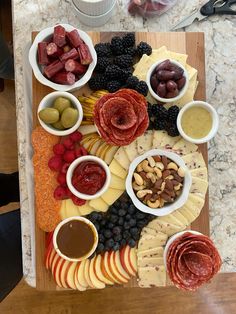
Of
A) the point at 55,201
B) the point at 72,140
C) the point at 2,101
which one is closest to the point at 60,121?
the point at 72,140

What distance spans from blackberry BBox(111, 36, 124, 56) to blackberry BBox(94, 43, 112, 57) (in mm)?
13

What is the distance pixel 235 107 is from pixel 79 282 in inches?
23.9

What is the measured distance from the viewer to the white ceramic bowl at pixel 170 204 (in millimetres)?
1082

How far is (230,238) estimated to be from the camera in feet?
3.96

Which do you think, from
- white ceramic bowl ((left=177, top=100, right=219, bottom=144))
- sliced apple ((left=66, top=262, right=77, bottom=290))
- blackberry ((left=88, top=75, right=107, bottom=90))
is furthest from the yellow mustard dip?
sliced apple ((left=66, top=262, right=77, bottom=290))

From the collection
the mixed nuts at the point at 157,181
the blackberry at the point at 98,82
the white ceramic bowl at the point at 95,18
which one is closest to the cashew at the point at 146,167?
the mixed nuts at the point at 157,181

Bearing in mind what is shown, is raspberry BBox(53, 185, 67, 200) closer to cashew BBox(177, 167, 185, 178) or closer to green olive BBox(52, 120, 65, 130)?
green olive BBox(52, 120, 65, 130)

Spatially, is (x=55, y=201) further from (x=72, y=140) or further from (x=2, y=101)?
(x=2, y=101)

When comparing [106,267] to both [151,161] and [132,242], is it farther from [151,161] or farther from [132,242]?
[151,161]

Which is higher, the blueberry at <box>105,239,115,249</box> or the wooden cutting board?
the wooden cutting board

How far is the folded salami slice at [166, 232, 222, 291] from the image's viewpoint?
100 cm

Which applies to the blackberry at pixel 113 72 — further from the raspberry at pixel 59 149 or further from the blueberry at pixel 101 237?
the blueberry at pixel 101 237

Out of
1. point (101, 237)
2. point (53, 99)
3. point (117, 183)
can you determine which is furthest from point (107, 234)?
point (53, 99)

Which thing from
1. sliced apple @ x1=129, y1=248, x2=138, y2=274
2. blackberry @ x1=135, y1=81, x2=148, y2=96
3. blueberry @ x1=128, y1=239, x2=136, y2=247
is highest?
blackberry @ x1=135, y1=81, x2=148, y2=96
